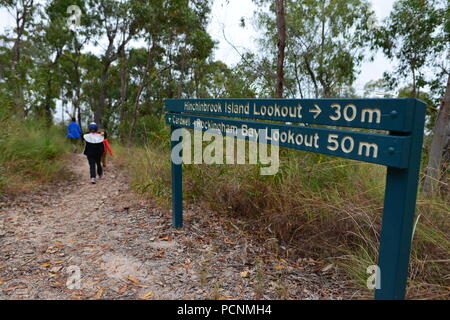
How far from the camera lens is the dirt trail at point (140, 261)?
222cm

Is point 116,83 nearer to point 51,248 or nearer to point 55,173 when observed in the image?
point 55,173

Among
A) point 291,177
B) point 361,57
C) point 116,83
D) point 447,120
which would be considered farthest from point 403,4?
point 116,83

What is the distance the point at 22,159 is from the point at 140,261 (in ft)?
13.8

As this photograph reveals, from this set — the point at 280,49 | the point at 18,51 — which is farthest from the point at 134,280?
the point at 18,51

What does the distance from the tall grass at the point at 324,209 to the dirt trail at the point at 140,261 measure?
21cm

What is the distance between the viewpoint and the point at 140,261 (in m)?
2.64

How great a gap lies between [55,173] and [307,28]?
1485 cm

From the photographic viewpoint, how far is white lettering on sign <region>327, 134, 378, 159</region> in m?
1.40

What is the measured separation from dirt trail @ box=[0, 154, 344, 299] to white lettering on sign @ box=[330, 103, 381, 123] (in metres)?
1.29

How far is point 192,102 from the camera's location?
3020mm

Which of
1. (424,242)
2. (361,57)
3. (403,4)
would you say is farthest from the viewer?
(361,57)

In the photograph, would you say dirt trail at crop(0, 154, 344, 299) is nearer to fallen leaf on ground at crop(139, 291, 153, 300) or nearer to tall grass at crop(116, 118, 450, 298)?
fallen leaf on ground at crop(139, 291, 153, 300)

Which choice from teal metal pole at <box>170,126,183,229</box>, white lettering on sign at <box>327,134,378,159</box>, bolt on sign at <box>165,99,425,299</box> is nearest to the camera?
bolt on sign at <box>165,99,425,299</box>

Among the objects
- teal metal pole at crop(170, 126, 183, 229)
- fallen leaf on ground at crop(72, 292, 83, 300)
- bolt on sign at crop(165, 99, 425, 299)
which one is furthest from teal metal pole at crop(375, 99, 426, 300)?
teal metal pole at crop(170, 126, 183, 229)
